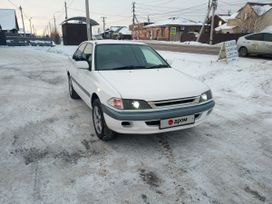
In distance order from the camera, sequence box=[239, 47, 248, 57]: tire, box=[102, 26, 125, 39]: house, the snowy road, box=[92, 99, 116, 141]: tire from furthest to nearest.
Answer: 1. box=[102, 26, 125, 39]: house
2. box=[239, 47, 248, 57]: tire
3. box=[92, 99, 116, 141]: tire
4. the snowy road

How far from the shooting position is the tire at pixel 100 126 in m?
4.18

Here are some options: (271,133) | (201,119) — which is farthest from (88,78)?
(271,133)

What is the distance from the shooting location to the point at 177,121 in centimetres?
391

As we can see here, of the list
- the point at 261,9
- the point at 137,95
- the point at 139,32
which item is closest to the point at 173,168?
the point at 137,95

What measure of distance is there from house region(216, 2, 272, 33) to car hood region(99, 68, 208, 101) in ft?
138

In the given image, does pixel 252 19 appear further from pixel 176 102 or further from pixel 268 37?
Answer: pixel 176 102

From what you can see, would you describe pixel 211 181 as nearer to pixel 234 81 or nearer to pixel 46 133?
pixel 46 133

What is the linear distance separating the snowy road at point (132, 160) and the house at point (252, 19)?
41.7 meters

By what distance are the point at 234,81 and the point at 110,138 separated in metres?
5.75

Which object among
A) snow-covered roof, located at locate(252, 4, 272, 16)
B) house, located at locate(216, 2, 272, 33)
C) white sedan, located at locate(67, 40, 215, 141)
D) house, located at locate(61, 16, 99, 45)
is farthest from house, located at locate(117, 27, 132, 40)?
white sedan, located at locate(67, 40, 215, 141)

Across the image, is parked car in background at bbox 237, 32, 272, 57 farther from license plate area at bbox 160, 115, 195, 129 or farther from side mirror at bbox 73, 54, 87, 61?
license plate area at bbox 160, 115, 195, 129

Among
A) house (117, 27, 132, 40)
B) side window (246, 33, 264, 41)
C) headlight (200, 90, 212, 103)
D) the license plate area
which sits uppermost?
side window (246, 33, 264, 41)

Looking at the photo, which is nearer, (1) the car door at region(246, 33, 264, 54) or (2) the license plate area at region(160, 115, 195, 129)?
(2) the license plate area at region(160, 115, 195, 129)

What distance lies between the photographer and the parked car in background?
14.3m
